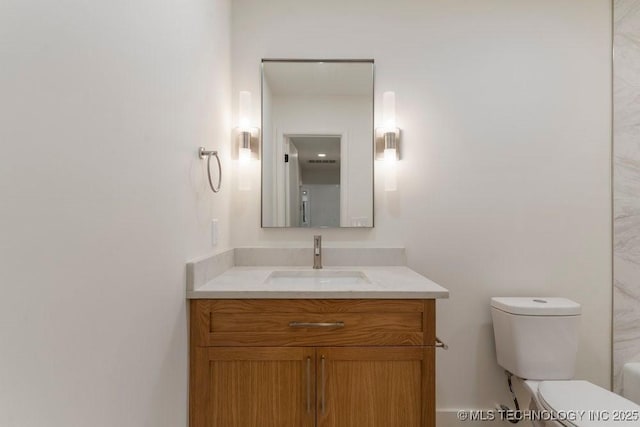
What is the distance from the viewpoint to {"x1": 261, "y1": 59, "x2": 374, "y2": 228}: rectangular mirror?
1.91m

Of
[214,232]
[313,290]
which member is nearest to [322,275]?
[313,290]

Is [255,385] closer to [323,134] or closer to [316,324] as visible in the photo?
[316,324]

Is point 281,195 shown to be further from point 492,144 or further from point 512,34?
point 512,34

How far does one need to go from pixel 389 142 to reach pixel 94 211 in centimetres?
152

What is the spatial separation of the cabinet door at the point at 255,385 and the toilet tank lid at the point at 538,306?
111 centimetres

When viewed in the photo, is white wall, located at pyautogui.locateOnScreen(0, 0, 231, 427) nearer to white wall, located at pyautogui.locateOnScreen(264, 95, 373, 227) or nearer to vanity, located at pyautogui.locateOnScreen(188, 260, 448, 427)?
vanity, located at pyautogui.locateOnScreen(188, 260, 448, 427)

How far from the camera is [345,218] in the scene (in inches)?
75.4

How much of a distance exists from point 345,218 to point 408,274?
1.62 feet

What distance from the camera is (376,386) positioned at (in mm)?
1281

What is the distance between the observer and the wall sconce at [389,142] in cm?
185

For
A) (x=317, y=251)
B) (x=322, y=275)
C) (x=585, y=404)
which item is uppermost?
(x=317, y=251)

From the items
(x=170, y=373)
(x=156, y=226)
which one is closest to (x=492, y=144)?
(x=156, y=226)

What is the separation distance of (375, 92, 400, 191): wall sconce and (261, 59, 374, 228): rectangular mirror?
60 mm

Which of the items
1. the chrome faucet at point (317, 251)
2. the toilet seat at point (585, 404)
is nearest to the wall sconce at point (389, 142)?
the chrome faucet at point (317, 251)
